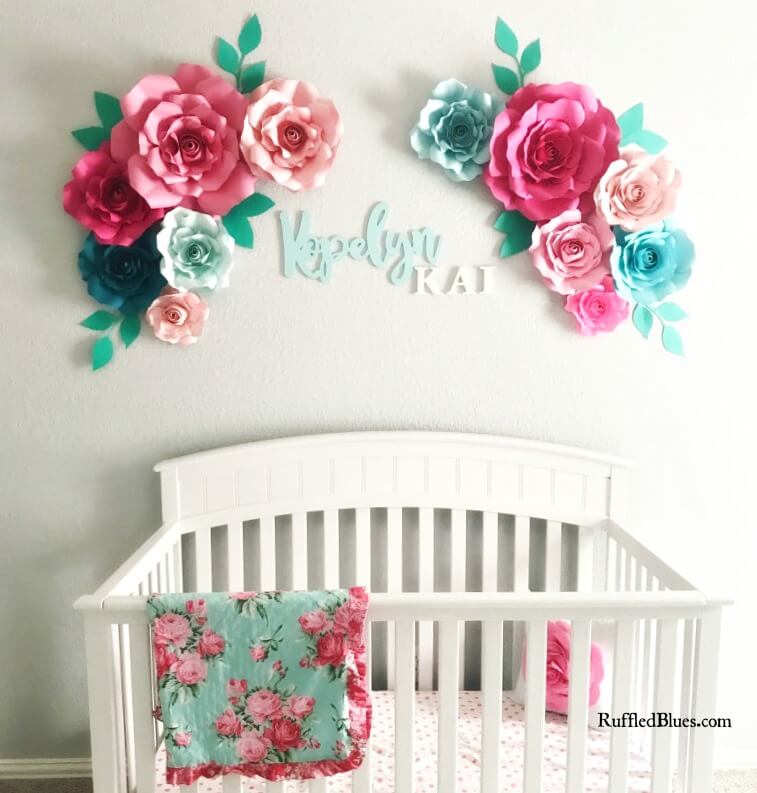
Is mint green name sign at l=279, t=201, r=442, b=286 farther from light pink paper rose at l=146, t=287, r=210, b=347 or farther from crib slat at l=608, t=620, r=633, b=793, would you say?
crib slat at l=608, t=620, r=633, b=793

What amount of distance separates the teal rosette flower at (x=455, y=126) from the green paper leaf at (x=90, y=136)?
2.36 ft

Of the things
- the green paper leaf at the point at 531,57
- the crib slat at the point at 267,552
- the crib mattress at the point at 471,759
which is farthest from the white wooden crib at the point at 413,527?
the green paper leaf at the point at 531,57

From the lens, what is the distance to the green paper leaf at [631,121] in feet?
6.29

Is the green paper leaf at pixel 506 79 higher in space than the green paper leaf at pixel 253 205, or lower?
higher

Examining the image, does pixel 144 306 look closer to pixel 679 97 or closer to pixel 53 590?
pixel 53 590

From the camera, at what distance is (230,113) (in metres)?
1.88

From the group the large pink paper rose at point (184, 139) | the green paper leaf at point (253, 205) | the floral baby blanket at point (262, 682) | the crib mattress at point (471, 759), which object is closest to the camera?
the floral baby blanket at point (262, 682)

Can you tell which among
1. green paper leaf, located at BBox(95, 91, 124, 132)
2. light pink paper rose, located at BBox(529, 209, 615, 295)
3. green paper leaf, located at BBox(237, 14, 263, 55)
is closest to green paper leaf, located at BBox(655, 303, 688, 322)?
light pink paper rose, located at BBox(529, 209, 615, 295)

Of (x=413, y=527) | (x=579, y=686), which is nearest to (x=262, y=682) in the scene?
(x=579, y=686)

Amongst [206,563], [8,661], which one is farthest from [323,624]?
[8,661]

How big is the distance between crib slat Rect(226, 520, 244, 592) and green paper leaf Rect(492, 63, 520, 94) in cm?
120

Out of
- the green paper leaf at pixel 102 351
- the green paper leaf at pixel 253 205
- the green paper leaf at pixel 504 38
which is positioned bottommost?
the green paper leaf at pixel 102 351

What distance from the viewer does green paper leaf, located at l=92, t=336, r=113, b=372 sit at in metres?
1.97

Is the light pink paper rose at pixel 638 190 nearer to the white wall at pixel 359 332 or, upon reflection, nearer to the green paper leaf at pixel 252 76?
the white wall at pixel 359 332
